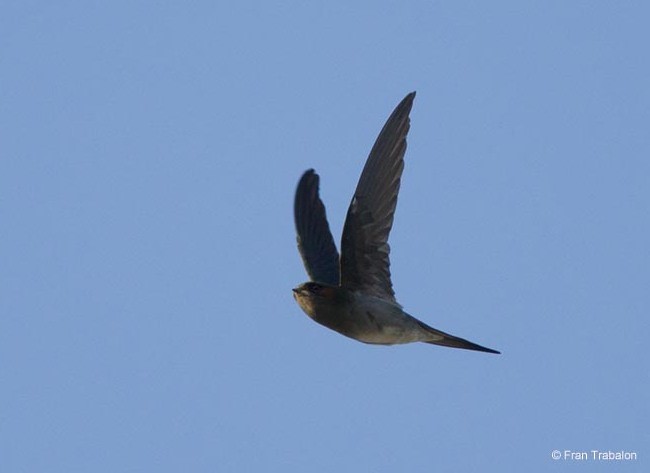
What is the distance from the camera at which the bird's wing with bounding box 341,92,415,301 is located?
30.5 feet

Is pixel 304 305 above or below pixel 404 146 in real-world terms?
below

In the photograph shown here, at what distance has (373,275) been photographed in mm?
9344

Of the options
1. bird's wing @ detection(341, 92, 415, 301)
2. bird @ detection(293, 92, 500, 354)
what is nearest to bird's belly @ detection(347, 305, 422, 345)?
bird @ detection(293, 92, 500, 354)

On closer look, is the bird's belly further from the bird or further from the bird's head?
the bird's head

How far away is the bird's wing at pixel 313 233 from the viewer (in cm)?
1008

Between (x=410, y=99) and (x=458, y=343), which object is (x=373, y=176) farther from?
(x=458, y=343)

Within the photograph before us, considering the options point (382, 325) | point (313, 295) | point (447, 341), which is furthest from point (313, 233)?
point (447, 341)

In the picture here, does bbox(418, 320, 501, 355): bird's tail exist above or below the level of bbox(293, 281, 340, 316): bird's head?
below

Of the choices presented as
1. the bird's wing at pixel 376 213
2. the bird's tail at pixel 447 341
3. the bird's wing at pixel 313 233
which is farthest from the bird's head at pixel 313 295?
the bird's wing at pixel 313 233

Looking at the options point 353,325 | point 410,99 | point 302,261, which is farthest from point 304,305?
point 410,99

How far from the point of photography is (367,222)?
30.7 feet

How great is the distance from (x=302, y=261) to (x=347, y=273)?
1.00m

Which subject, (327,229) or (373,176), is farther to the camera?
(327,229)

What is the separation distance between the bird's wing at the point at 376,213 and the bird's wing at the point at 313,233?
0.77 metres
